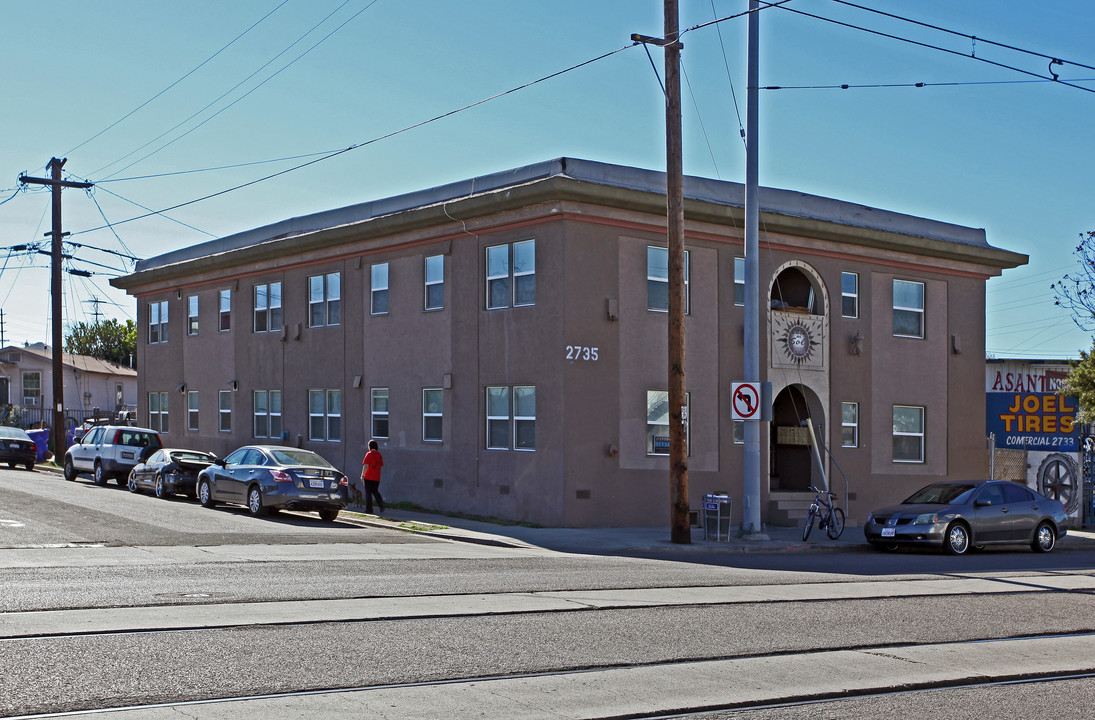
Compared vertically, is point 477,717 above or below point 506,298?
below

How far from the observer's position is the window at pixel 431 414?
1029 inches

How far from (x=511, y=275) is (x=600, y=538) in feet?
21.7

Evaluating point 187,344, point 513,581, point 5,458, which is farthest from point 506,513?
point 5,458

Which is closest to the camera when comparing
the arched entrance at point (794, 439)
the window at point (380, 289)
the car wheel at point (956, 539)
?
the car wheel at point (956, 539)

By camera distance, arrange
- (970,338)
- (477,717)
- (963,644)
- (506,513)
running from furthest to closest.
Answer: (970,338), (506,513), (963,644), (477,717)

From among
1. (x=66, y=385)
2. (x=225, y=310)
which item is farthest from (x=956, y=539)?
(x=66, y=385)

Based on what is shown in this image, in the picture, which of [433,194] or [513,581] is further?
[433,194]

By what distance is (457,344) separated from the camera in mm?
25547

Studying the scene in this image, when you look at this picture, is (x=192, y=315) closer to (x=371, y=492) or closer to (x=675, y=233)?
(x=371, y=492)

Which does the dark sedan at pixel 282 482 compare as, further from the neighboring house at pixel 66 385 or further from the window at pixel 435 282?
the neighboring house at pixel 66 385

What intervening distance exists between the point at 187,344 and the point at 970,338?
24.1 metres

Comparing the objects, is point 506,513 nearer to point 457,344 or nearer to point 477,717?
point 457,344

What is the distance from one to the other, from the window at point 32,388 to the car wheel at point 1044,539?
55287 millimetres

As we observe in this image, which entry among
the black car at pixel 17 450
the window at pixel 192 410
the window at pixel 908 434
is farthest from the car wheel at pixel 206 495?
the black car at pixel 17 450
